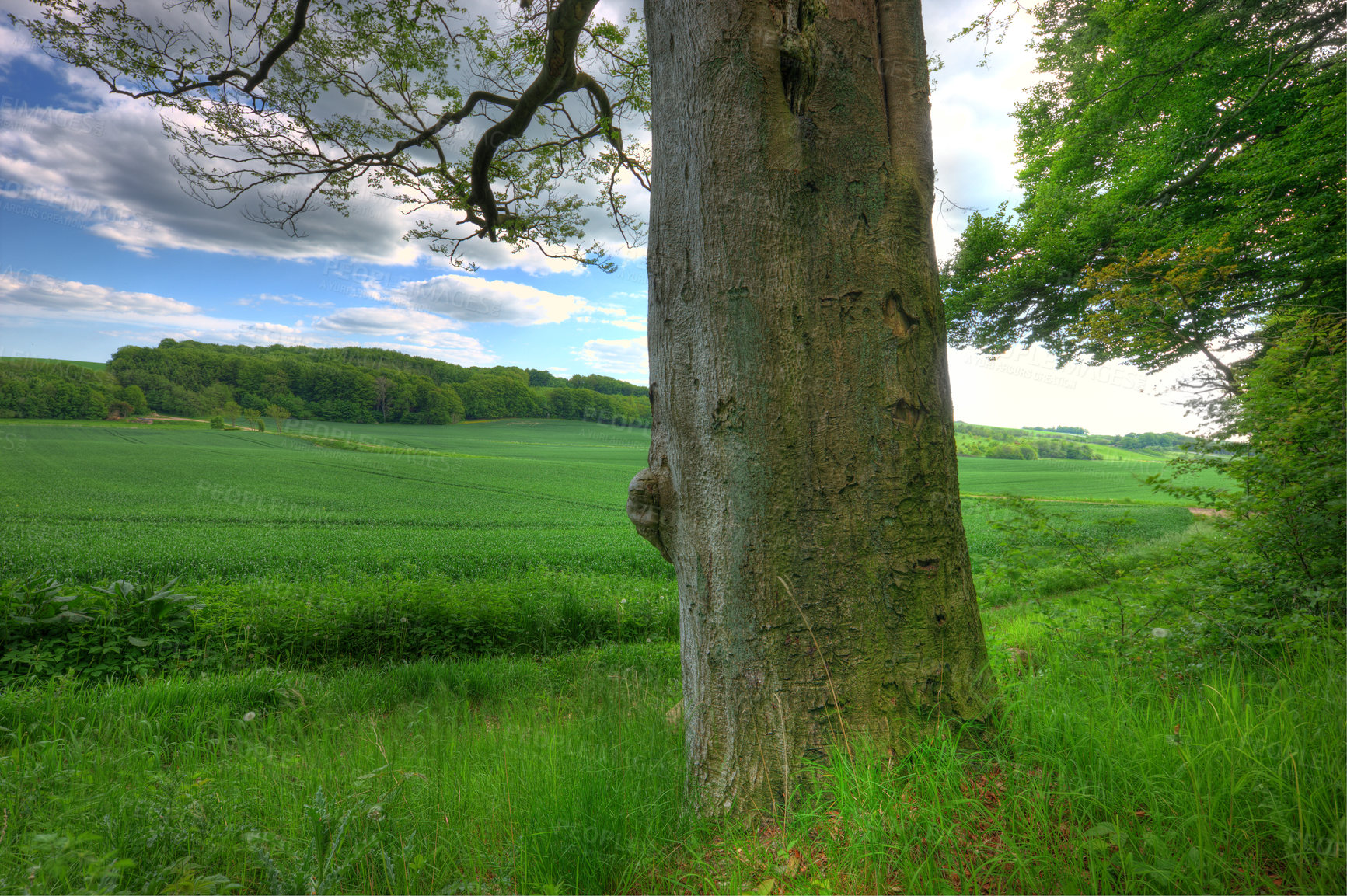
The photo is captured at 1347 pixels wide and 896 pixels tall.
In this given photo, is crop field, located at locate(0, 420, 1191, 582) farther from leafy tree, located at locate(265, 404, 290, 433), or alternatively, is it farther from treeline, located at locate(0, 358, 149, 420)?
leafy tree, located at locate(265, 404, 290, 433)

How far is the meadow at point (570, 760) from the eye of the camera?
1.52m

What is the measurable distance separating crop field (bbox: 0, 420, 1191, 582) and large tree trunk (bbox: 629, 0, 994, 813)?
4.03 meters

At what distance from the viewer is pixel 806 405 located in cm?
206

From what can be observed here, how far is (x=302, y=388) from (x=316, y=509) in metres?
49.8

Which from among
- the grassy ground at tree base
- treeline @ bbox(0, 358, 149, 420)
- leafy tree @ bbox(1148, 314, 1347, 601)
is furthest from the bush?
treeline @ bbox(0, 358, 149, 420)

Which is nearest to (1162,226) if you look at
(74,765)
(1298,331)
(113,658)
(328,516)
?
(1298,331)

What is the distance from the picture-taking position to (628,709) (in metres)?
3.51

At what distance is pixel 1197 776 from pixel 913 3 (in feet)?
10.2

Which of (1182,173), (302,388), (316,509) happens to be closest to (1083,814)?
(1182,173)

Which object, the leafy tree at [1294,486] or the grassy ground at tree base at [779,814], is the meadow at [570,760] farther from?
the leafy tree at [1294,486]

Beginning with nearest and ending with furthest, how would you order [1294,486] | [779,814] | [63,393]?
[779,814] → [1294,486] → [63,393]

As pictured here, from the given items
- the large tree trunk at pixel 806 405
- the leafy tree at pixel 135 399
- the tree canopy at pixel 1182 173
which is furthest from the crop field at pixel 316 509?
the tree canopy at pixel 1182 173

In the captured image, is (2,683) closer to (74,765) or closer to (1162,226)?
(74,765)

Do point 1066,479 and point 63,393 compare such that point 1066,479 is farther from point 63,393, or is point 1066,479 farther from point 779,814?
point 63,393
